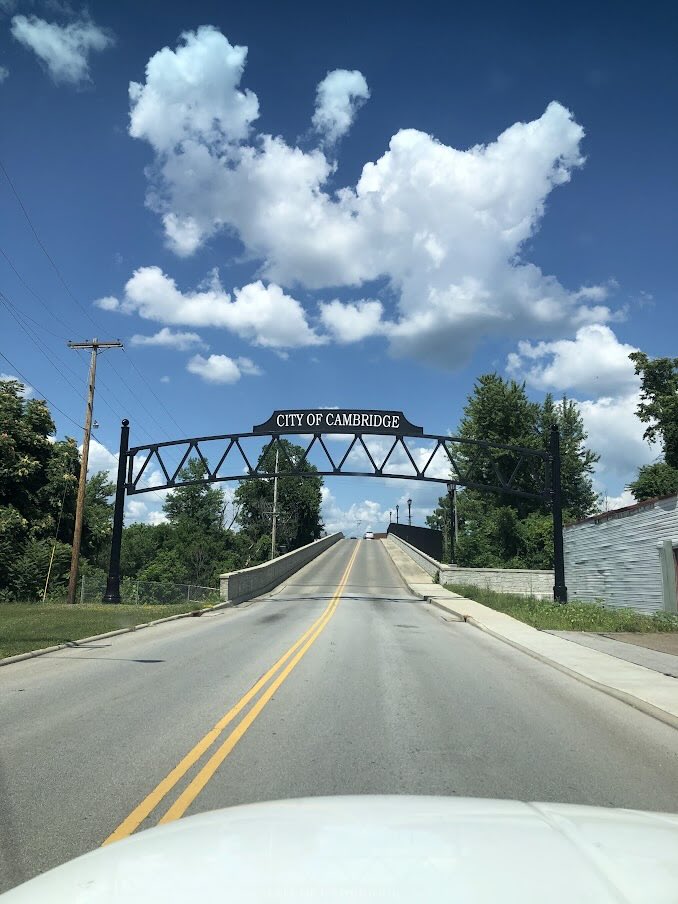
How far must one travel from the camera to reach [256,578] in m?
36.4

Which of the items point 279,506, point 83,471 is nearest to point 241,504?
point 279,506

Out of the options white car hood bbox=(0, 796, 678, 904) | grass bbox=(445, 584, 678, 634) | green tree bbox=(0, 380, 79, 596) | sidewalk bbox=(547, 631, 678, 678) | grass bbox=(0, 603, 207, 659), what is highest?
green tree bbox=(0, 380, 79, 596)

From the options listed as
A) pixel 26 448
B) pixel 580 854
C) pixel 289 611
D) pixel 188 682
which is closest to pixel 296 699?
pixel 188 682

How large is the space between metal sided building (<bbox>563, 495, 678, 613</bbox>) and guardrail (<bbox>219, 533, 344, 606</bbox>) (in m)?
15.1

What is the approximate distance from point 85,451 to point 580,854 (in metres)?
28.7

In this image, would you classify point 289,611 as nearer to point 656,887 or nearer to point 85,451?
point 85,451

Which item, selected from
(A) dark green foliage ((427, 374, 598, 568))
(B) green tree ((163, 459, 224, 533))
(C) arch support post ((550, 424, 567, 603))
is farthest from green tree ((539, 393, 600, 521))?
(B) green tree ((163, 459, 224, 533))

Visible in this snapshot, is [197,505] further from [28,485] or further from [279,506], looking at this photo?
[28,485]

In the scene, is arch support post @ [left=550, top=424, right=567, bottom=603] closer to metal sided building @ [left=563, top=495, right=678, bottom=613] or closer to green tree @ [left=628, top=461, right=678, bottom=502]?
metal sided building @ [left=563, top=495, right=678, bottom=613]

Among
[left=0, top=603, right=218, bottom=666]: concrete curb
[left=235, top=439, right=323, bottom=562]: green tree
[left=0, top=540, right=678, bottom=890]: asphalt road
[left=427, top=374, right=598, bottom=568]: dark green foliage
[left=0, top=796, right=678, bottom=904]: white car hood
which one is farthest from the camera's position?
[left=235, top=439, right=323, bottom=562]: green tree

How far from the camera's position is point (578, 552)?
98.8 feet

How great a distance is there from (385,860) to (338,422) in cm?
2979

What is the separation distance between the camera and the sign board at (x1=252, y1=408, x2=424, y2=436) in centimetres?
3206

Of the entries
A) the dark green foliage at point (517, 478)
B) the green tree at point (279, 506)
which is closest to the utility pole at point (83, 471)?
the dark green foliage at point (517, 478)
